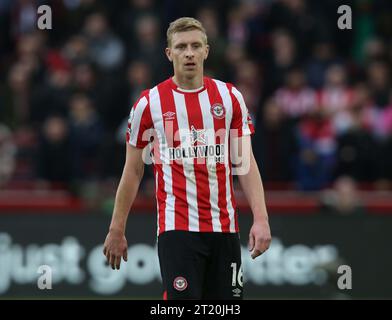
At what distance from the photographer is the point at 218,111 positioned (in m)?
7.18

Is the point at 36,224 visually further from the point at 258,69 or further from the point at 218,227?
the point at 218,227

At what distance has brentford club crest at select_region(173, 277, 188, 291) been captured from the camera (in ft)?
22.7

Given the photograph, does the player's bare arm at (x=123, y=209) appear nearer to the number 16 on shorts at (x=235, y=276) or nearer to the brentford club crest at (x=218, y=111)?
the brentford club crest at (x=218, y=111)

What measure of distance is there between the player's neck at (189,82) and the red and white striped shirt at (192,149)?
0.03 metres

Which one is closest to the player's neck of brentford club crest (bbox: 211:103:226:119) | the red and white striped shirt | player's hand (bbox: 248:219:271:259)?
the red and white striped shirt

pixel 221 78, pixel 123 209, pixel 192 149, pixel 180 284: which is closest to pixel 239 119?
pixel 192 149

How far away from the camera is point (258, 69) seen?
15016mm

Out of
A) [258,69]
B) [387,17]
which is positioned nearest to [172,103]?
[258,69]

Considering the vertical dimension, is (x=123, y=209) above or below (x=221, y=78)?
below

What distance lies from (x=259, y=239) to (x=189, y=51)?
1300 mm

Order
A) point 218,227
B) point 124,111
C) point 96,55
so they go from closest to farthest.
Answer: point 218,227 < point 124,111 < point 96,55

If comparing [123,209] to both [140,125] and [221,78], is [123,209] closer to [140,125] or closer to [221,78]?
[140,125]

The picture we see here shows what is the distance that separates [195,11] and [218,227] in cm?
881

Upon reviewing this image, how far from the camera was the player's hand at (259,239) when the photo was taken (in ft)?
22.6
